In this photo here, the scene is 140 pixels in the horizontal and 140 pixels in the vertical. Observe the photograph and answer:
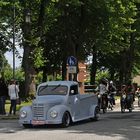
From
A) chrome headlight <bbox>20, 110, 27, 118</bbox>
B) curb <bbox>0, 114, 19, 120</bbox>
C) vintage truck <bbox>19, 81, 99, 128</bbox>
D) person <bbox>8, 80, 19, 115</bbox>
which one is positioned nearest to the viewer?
vintage truck <bbox>19, 81, 99, 128</bbox>

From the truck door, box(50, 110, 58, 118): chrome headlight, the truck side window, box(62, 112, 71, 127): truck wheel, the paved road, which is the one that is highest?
the truck side window

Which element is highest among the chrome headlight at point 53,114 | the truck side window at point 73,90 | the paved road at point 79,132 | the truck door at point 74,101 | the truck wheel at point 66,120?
the truck side window at point 73,90

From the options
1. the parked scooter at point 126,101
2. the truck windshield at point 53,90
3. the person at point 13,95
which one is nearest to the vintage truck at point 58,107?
the truck windshield at point 53,90

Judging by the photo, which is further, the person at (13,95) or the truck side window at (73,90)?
the person at (13,95)

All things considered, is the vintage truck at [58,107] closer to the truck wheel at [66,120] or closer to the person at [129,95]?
the truck wheel at [66,120]

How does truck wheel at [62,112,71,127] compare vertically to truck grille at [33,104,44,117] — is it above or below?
below

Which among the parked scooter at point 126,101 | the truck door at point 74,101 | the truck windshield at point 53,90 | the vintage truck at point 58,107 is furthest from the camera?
the parked scooter at point 126,101

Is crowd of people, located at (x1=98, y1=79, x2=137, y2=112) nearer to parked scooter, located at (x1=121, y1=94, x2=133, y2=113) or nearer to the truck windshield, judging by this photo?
parked scooter, located at (x1=121, y1=94, x2=133, y2=113)

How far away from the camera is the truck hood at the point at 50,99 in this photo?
68.1 feet

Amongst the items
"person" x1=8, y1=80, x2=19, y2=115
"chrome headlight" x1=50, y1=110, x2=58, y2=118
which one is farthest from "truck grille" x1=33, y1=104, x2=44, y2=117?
"person" x1=8, y1=80, x2=19, y2=115

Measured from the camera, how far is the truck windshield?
71.7ft

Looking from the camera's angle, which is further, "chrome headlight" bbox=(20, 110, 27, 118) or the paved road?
"chrome headlight" bbox=(20, 110, 27, 118)

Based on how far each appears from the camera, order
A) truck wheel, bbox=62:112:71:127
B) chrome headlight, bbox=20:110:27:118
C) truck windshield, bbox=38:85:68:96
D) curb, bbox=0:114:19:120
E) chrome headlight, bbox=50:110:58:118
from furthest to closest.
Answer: curb, bbox=0:114:19:120 < truck windshield, bbox=38:85:68:96 < chrome headlight, bbox=20:110:27:118 < truck wheel, bbox=62:112:71:127 < chrome headlight, bbox=50:110:58:118

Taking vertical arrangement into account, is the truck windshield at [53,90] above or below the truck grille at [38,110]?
above
